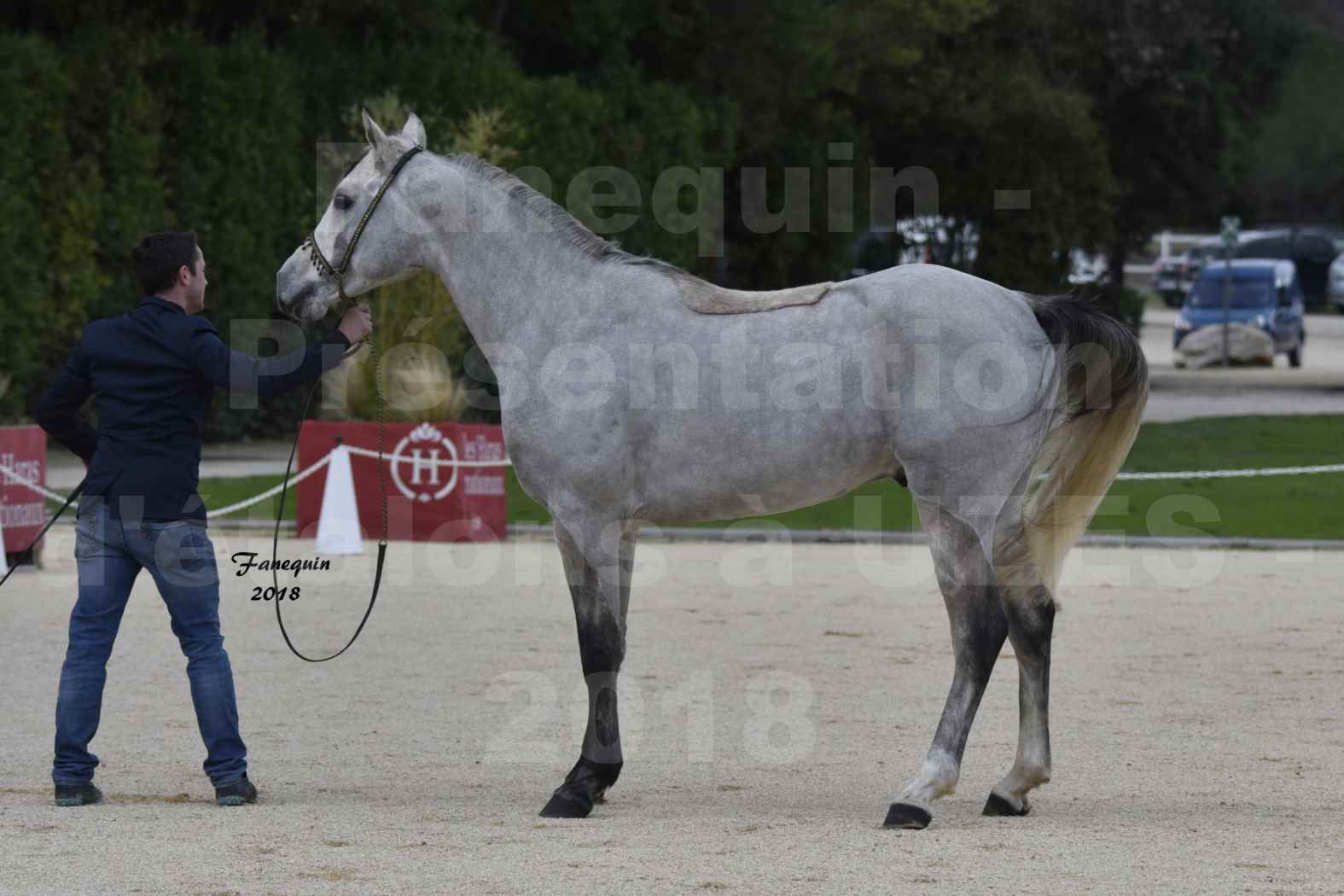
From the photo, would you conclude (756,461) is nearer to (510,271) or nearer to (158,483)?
(510,271)

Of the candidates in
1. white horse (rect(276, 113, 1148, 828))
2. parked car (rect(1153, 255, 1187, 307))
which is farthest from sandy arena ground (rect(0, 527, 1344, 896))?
parked car (rect(1153, 255, 1187, 307))

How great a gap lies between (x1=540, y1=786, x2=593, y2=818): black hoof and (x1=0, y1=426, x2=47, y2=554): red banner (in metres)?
6.90

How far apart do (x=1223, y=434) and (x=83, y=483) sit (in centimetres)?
1672

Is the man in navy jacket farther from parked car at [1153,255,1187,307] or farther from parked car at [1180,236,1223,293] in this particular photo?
parked car at [1153,255,1187,307]

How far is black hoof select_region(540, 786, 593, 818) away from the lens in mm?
5922

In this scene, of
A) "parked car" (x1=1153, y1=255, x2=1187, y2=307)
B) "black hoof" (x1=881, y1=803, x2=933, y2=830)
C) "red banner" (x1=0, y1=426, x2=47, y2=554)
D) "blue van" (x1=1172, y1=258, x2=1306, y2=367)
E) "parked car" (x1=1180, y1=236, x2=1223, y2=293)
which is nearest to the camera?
"black hoof" (x1=881, y1=803, x2=933, y2=830)

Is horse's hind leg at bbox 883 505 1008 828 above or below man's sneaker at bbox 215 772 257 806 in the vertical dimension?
above

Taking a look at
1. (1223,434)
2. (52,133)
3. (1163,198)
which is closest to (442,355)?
(52,133)

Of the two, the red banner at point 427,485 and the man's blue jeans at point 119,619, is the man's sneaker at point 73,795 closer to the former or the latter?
the man's blue jeans at point 119,619

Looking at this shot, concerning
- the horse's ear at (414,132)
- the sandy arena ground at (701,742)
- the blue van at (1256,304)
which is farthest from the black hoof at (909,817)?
the blue van at (1256,304)

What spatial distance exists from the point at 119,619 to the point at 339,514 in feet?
22.7

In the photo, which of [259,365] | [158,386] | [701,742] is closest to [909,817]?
[701,742]

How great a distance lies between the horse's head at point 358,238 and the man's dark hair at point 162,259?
12.8 inches

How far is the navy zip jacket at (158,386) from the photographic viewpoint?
604 cm
